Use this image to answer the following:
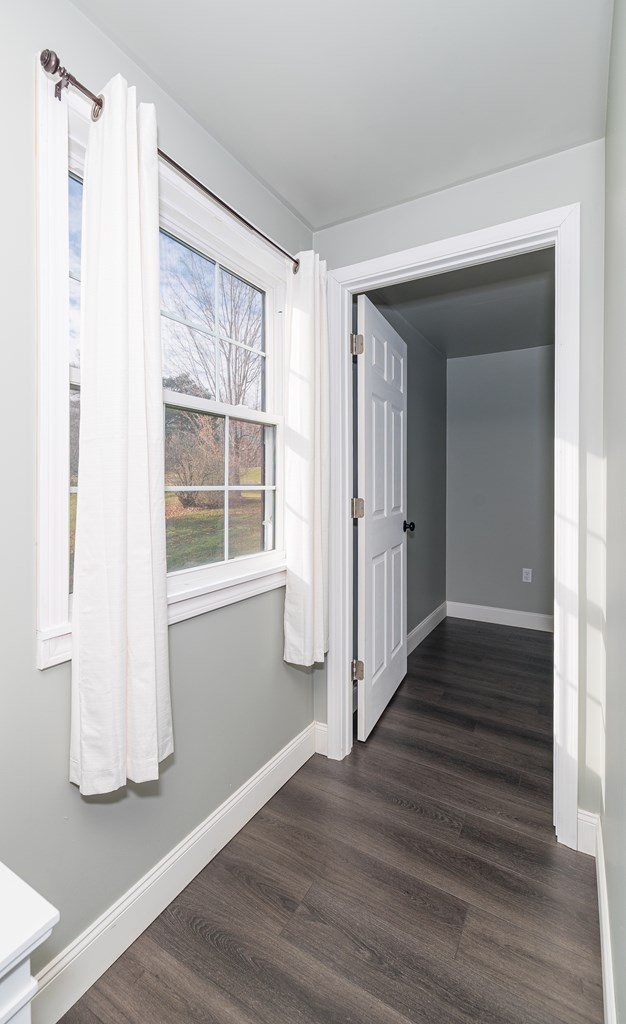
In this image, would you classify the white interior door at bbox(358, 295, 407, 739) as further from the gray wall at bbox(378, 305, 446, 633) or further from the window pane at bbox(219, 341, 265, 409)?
the gray wall at bbox(378, 305, 446, 633)

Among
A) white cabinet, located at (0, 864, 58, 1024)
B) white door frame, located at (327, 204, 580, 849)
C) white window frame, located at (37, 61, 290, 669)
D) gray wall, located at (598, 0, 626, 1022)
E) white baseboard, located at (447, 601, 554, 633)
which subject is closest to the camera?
white cabinet, located at (0, 864, 58, 1024)

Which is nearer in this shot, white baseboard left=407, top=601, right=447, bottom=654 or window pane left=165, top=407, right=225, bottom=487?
window pane left=165, top=407, right=225, bottom=487

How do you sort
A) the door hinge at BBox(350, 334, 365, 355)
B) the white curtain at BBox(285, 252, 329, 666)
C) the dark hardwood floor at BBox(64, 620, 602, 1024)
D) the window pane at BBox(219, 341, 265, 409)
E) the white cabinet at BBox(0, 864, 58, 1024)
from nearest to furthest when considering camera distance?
the white cabinet at BBox(0, 864, 58, 1024)
the dark hardwood floor at BBox(64, 620, 602, 1024)
the window pane at BBox(219, 341, 265, 409)
the white curtain at BBox(285, 252, 329, 666)
the door hinge at BBox(350, 334, 365, 355)

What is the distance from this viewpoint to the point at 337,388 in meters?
2.22

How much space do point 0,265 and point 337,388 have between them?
55.5 inches

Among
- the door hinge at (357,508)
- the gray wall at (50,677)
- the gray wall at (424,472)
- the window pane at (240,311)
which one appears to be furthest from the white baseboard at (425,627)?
the window pane at (240,311)

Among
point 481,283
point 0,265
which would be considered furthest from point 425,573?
point 0,265

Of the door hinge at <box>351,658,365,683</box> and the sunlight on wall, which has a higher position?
the sunlight on wall

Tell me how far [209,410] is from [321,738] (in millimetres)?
1640

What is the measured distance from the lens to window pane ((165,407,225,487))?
162cm

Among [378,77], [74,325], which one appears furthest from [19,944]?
[378,77]

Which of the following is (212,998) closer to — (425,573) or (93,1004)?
(93,1004)

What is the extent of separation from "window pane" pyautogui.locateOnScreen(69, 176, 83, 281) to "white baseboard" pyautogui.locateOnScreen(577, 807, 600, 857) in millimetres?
2402

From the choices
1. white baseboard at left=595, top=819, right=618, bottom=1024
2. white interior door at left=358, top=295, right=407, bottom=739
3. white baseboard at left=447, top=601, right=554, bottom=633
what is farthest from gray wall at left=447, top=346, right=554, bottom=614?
white baseboard at left=595, top=819, right=618, bottom=1024
